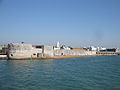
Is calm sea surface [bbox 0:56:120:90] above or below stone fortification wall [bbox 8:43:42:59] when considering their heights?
below

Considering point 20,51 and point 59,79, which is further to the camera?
point 20,51

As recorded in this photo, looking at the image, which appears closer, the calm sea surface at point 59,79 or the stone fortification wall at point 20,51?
the calm sea surface at point 59,79

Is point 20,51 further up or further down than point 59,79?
further up

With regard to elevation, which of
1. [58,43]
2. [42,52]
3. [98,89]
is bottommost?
[98,89]

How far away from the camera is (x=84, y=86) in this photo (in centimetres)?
1098

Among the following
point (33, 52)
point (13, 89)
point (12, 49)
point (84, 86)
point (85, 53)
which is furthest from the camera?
point (85, 53)

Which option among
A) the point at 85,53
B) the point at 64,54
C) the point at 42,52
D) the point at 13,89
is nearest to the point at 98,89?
the point at 13,89

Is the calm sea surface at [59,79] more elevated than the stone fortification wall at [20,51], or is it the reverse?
the stone fortification wall at [20,51]

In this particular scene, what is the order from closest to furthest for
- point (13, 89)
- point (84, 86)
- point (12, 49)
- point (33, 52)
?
point (13, 89) → point (84, 86) → point (12, 49) → point (33, 52)

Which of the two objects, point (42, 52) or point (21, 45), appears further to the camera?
point (42, 52)

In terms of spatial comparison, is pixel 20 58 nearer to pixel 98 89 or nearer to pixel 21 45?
pixel 21 45

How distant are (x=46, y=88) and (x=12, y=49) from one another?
27.7 meters

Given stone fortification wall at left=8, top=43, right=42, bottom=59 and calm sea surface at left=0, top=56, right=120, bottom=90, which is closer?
calm sea surface at left=0, top=56, right=120, bottom=90

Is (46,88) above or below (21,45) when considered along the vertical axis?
below
